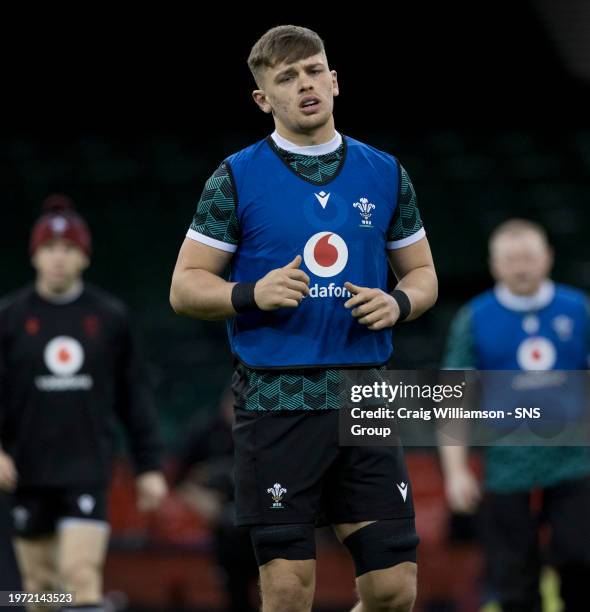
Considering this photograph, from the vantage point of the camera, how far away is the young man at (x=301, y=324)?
4160mm

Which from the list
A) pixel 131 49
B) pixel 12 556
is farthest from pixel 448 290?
pixel 12 556

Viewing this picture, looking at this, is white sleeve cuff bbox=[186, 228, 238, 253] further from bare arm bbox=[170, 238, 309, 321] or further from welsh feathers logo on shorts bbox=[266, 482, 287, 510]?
welsh feathers logo on shorts bbox=[266, 482, 287, 510]

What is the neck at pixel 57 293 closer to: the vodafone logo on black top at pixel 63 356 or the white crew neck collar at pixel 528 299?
the vodafone logo on black top at pixel 63 356

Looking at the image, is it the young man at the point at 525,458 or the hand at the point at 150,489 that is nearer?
the young man at the point at 525,458

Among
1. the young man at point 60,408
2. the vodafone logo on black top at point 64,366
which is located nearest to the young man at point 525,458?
the young man at point 60,408

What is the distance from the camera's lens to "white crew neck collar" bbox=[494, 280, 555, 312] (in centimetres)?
682

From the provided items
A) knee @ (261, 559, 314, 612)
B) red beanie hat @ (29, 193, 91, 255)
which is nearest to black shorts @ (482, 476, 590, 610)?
knee @ (261, 559, 314, 612)

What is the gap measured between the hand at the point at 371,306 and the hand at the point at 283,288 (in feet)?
0.50

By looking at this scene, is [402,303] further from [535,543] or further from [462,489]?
[462,489]

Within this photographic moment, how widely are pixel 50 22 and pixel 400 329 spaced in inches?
222

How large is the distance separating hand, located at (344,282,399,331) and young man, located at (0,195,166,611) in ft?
10.6

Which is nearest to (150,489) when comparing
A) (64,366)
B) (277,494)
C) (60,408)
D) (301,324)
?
(60,408)

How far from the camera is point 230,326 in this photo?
4375 millimetres

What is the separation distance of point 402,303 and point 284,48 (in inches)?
34.7
